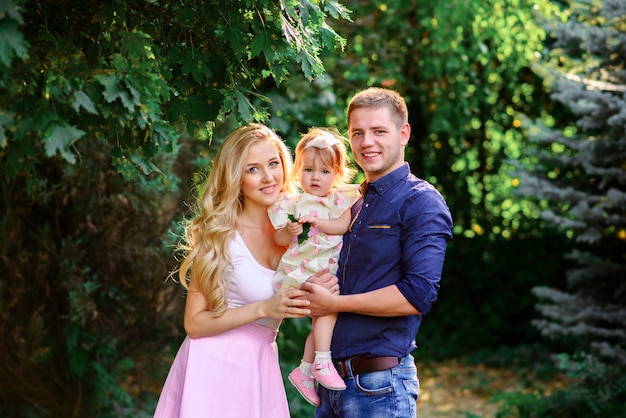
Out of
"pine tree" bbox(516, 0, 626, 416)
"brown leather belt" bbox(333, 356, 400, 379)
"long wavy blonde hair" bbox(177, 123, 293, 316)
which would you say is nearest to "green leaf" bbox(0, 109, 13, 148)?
"long wavy blonde hair" bbox(177, 123, 293, 316)

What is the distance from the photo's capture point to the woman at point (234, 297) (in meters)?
3.22

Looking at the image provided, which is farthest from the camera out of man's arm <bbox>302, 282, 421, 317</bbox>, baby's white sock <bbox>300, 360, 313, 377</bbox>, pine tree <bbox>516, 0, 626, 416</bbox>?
pine tree <bbox>516, 0, 626, 416</bbox>

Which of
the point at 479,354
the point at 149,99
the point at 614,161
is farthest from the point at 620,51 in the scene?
the point at 149,99

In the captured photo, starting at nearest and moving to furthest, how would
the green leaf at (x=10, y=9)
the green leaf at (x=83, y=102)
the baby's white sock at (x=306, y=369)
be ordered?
the green leaf at (x=10, y=9)
the green leaf at (x=83, y=102)
the baby's white sock at (x=306, y=369)

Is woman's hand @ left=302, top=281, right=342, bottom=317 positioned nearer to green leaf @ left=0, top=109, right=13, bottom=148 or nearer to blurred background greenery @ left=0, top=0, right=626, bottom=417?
blurred background greenery @ left=0, top=0, right=626, bottom=417

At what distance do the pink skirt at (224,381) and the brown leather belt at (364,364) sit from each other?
0.40 m

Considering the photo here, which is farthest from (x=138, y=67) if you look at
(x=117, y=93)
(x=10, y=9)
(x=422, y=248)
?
(x=422, y=248)

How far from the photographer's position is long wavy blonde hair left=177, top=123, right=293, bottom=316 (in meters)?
3.23

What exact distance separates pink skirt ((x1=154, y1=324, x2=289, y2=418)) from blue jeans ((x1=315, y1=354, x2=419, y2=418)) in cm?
36

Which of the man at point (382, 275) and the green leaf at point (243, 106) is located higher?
the green leaf at point (243, 106)

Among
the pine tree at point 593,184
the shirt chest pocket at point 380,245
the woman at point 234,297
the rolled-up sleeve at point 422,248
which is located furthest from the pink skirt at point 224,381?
the pine tree at point 593,184

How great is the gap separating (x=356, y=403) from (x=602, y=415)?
3.89 m

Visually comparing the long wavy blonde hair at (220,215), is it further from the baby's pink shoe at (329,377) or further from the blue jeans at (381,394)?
the blue jeans at (381,394)

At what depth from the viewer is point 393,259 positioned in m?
3.03
